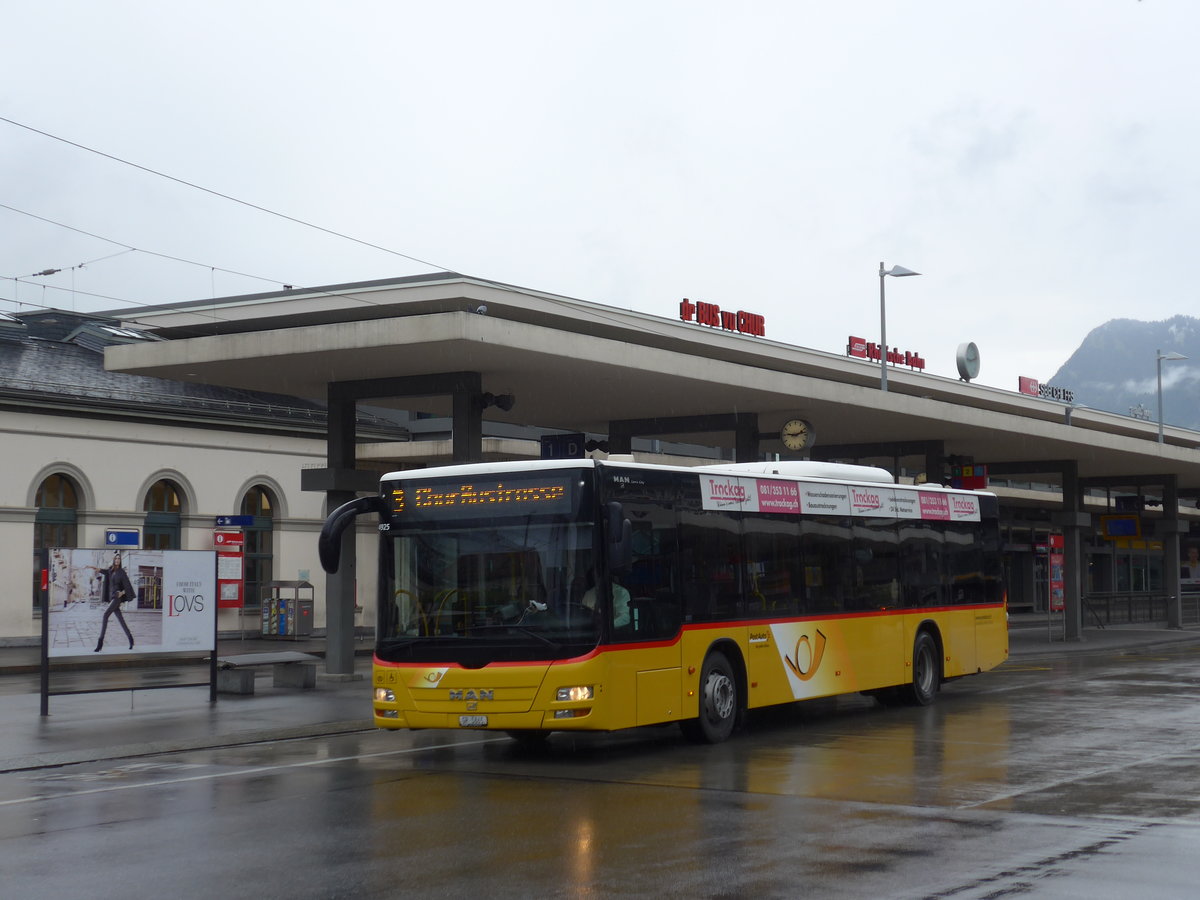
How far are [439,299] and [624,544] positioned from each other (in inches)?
418

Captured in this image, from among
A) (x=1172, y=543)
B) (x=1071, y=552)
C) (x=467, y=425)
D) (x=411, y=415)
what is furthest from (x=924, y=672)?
(x=411, y=415)

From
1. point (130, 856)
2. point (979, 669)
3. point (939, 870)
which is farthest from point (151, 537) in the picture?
point (939, 870)

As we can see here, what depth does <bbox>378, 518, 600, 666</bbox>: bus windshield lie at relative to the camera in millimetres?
13695

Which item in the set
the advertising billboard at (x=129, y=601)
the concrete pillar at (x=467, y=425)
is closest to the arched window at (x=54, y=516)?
the concrete pillar at (x=467, y=425)

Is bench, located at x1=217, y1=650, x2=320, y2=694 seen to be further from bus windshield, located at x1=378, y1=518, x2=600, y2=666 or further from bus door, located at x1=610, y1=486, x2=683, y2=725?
bus door, located at x1=610, y1=486, x2=683, y2=725

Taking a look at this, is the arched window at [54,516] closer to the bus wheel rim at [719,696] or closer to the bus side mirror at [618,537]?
the bus wheel rim at [719,696]

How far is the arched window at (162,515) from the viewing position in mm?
40344

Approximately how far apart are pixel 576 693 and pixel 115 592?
859 centimetres

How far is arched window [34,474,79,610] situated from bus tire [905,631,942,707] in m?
25.1

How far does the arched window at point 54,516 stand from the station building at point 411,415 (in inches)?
2.2

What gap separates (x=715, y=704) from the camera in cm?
1545

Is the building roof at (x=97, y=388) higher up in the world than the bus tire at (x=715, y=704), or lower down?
higher up

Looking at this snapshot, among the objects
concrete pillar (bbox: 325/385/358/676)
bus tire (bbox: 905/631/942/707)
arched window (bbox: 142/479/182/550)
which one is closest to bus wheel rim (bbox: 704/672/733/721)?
bus tire (bbox: 905/631/942/707)

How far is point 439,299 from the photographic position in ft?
76.3
